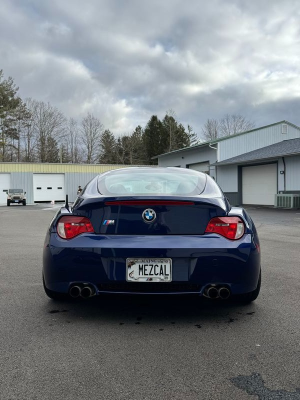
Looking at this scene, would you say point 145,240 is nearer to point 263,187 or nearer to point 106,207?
point 106,207

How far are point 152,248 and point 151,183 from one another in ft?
3.26

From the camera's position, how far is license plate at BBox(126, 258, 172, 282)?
9.93 feet

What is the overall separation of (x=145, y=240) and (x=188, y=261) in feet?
1.33

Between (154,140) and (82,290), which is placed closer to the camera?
(82,290)

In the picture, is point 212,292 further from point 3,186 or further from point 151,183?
point 3,186

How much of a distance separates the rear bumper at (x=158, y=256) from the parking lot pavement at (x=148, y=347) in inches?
14.5

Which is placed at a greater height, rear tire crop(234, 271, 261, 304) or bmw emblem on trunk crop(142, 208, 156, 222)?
bmw emblem on trunk crop(142, 208, 156, 222)

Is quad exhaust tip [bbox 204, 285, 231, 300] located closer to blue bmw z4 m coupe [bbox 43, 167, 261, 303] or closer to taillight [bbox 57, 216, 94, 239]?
blue bmw z4 m coupe [bbox 43, 167, 261, 303]

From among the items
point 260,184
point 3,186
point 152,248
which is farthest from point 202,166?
point 152,248

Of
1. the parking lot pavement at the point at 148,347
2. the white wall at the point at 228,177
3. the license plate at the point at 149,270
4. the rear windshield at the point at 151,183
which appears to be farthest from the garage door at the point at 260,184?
the license plate at the point at 149,270

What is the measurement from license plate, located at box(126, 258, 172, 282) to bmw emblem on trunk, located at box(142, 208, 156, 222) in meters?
0.34

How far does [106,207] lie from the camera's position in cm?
315

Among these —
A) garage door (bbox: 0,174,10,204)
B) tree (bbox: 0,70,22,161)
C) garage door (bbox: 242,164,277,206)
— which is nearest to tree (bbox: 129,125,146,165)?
tree (bbox: 0,70,22,161)

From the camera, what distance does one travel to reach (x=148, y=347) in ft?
8.98
